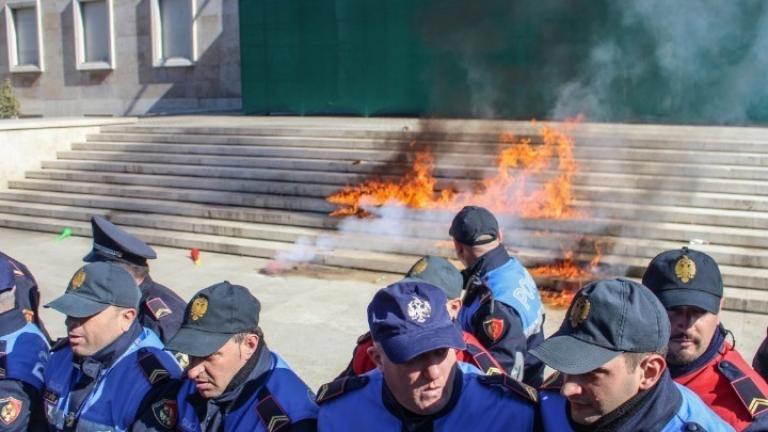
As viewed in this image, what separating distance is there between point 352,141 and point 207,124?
4.40 m

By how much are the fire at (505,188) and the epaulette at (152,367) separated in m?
7.09

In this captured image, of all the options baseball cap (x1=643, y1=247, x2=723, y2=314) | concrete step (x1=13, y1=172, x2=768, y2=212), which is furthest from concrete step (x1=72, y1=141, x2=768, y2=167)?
baseball cap (x1=643, y1=247, x2=723, y2=314)

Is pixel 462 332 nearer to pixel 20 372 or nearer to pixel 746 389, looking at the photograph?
pixel 746 389

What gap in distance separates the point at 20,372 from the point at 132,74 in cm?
2163

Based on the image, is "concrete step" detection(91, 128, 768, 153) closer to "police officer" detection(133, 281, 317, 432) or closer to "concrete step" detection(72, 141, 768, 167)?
"concrete step" detection(72, 141, 768, 167)

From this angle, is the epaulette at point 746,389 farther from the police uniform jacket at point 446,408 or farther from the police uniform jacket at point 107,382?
the police uniform jacket at point 107,382

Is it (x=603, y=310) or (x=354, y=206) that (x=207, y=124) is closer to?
(x=354, y=206)

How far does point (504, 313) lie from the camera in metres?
3.50

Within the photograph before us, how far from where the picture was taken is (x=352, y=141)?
12.6 metres

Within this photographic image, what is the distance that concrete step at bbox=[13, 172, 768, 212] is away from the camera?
9273mm

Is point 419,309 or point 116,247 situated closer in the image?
point 419,309

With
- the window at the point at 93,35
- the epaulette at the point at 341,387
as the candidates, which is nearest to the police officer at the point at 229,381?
the epaulette at the point at 341,387

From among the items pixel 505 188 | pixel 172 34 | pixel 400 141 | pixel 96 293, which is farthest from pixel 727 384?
pixel 172 34

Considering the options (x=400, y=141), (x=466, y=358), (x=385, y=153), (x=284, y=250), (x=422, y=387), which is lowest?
(x=284, y=250)
